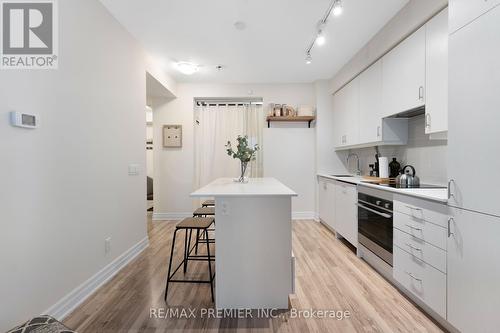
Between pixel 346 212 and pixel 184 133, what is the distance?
342cm

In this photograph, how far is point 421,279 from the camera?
6.23 feet

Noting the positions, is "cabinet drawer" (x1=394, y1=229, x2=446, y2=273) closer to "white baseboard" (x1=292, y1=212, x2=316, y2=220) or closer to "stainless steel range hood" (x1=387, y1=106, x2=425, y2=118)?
"stainless steel range hood" (x1=387, y1=106, x2=425, y2=118)

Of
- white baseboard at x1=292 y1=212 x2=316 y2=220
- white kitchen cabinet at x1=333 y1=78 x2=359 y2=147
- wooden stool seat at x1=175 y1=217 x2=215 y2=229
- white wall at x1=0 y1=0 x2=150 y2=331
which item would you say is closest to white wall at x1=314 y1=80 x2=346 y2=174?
white kitchen cabinet at x1=333 y1=78 x2=359 y2=147

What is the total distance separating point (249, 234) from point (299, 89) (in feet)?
12.5

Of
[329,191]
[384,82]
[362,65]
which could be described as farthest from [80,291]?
[362,65]

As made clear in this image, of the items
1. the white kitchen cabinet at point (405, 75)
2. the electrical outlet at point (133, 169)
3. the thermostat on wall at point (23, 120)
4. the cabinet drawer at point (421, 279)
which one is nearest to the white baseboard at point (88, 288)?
the electrical outlet at point (133, 169)

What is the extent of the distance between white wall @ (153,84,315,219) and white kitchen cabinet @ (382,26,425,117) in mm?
2086

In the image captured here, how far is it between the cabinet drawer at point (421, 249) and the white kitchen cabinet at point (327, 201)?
5.43 ft

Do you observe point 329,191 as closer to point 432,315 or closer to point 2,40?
point 432,315

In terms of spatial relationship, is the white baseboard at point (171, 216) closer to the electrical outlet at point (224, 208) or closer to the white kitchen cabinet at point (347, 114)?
the electrical outlet at point (224, 208)

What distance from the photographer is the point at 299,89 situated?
493cm

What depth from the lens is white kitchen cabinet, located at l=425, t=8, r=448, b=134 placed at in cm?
204

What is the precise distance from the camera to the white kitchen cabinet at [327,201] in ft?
12.8

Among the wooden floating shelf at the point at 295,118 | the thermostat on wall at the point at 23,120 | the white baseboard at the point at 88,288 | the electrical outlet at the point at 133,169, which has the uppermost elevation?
the wooden floating shelf at the point at 295,118
